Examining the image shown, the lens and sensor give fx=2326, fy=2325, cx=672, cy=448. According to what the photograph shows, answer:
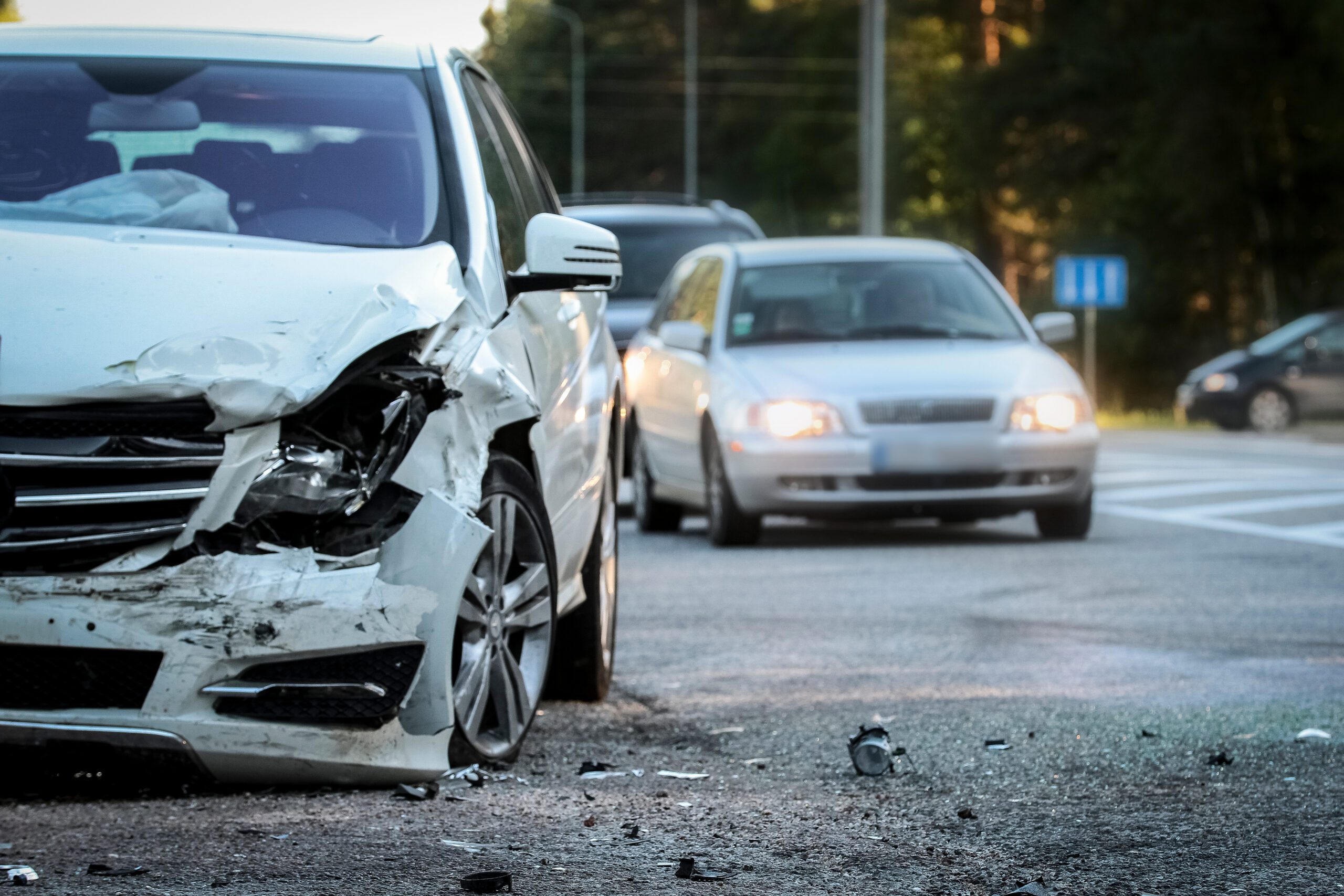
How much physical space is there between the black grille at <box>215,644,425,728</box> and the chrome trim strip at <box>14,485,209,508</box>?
38cm

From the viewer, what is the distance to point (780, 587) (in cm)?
1014

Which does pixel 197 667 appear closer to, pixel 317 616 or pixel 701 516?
pixel 317 616

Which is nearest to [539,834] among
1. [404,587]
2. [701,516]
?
[404,587]

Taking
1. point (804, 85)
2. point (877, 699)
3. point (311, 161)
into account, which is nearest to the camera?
point (311, 161)

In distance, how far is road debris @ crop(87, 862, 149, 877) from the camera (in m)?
4.24

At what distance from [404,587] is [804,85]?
7787cm

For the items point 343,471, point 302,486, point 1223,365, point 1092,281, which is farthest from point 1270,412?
point 302,486

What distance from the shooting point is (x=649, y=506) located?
45.6 ft

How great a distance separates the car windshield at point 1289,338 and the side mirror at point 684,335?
64.4ft

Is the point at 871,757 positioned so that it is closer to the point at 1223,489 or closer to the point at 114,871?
the point at 114,871

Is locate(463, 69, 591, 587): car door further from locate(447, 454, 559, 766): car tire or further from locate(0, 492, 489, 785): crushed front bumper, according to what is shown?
locate(0, 492, 489, 785): crushed front bumper

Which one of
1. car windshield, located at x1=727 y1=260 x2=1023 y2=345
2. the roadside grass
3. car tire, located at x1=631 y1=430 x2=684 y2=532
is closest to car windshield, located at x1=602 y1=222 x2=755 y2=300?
car tire, located at x1=631 y1=430 x2=684 y2=532

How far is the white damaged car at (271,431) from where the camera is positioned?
4566 mm

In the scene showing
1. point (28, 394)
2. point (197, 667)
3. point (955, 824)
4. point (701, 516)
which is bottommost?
point (701, 516)
